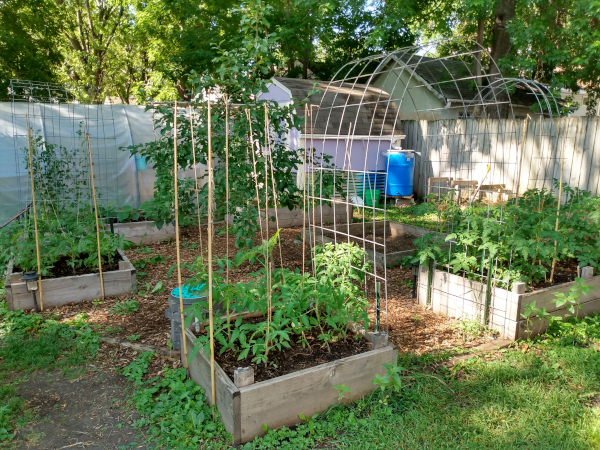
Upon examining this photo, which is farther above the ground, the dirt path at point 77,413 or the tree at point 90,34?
the tree at point 90,34

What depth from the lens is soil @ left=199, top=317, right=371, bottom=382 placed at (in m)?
2.86

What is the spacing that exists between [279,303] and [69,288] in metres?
2.96

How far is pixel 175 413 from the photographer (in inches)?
111

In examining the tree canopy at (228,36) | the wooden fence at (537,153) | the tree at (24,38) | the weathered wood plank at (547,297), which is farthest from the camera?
the tree at (24,38)

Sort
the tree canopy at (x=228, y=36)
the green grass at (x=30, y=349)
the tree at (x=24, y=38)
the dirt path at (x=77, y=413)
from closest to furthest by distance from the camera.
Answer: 1. the dirt path at (x=77, y=413)
2. the green grass at (x=30, y=349)
3. the tree canopy at (x=228, y=36)
4. the tree at (x=24, y=38)

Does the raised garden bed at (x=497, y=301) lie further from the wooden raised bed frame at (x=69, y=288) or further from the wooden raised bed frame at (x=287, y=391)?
the wooden raised bed frame at (x=69, y=288)

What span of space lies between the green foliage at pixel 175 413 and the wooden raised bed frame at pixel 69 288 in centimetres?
174

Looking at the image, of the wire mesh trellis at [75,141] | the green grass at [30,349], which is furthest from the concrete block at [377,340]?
the wire mesh trellis at [75,141]

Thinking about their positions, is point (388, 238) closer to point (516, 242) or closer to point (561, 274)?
point (561, 274)

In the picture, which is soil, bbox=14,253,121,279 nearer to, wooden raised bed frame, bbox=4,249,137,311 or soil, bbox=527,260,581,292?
wooden raised bed frame, bbox=4,249,137,311

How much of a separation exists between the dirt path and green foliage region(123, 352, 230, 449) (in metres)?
0.10

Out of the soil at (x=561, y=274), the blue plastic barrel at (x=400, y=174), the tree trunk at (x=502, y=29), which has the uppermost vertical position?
the tree trunk at (x=502, y=29)

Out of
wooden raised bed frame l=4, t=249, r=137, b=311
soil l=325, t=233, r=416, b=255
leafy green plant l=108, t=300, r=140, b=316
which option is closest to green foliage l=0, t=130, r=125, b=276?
wooden raised bed frame l=4, t=249, r=137, b=311

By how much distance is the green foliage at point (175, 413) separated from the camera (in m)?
2.60
